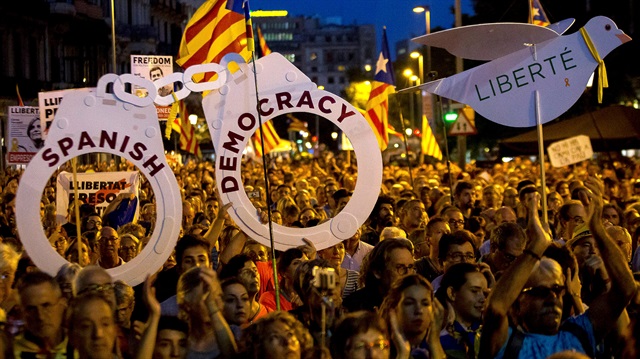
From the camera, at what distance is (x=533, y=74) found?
7.57 m

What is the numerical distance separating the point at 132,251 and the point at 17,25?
40.8m

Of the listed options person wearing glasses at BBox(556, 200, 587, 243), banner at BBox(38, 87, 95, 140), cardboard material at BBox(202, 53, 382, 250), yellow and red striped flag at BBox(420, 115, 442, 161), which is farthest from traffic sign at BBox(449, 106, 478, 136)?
cardboard material at BBox(202, 53, 382, 250)

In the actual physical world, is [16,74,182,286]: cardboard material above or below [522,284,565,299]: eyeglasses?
above

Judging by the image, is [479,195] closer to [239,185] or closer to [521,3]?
[239,185]

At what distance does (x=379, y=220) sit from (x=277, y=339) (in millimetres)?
6222

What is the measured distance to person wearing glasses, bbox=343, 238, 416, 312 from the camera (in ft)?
21.0

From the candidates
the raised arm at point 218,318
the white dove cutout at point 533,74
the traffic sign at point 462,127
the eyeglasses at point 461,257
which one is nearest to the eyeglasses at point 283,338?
the raised arm at point 218,318

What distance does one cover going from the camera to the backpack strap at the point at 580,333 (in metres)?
5.25

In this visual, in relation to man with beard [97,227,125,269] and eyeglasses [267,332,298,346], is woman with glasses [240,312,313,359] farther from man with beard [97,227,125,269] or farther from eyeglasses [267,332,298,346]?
man with beard [97,227,125,269]

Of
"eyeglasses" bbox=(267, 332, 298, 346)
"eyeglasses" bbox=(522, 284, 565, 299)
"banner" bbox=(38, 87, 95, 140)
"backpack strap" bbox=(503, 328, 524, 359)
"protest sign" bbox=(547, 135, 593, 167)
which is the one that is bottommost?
"backpack strap" bbox=(503, 328, 524, 359)

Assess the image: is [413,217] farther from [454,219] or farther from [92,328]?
[92,328]

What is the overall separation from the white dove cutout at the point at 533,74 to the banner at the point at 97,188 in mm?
5041

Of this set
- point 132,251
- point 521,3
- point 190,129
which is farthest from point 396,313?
point 521,3

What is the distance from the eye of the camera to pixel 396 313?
539 centimetres
